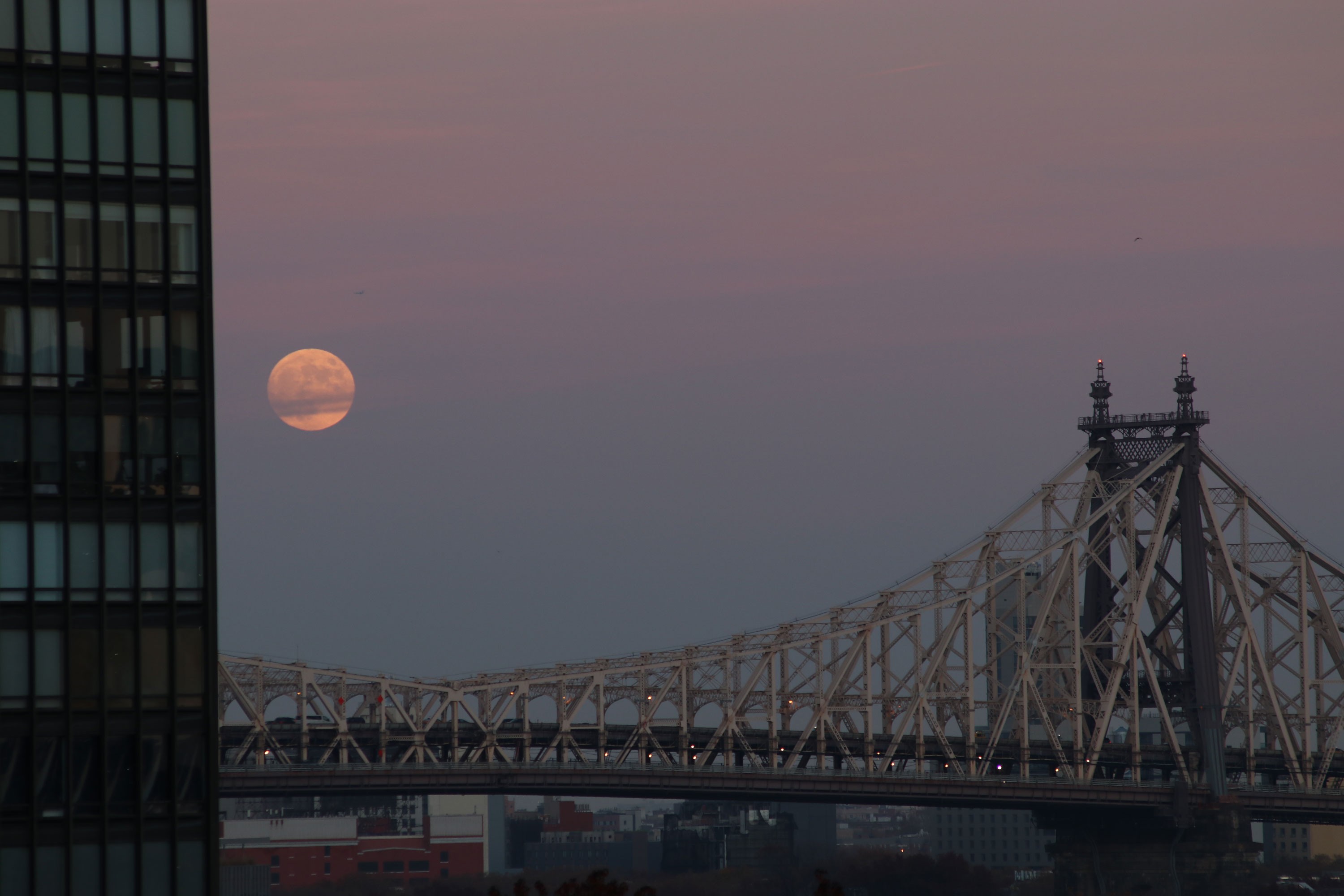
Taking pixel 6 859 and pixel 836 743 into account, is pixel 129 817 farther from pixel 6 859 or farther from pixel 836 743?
pixel 836 743

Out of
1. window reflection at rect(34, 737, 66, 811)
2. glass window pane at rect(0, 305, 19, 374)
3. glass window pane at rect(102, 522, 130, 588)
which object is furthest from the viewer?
glass window pane at rect(0, 305, 19, 374)

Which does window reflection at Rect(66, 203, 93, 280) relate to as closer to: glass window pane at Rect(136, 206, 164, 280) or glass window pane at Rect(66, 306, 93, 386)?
glass window pane at Rect(66, 306, 93, 386)

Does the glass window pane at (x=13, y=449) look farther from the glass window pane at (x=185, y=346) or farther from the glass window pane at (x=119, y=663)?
the glass window pane at (x=119, y=663)

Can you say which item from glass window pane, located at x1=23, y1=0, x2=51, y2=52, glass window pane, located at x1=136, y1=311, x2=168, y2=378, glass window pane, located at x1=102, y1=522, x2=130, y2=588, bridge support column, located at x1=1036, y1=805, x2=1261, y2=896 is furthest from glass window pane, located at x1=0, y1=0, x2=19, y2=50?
bridge support column, located at x1=1036, y1=805, x2=1261, y2=896

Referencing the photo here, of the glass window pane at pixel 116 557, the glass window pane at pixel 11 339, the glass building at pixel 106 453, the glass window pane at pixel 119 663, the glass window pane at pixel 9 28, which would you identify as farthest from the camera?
the glass window pane at pixel 9 28

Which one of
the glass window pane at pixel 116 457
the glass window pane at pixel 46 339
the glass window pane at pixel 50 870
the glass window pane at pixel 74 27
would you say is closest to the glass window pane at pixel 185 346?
the glass window pane at pixel 116 457

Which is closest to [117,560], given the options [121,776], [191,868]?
[121,776]
